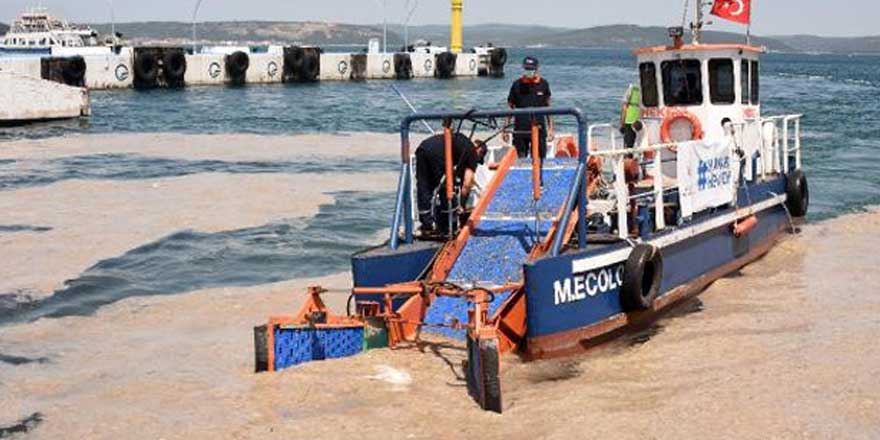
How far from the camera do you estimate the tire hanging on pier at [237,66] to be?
6462 cm

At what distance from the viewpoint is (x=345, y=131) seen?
115ft

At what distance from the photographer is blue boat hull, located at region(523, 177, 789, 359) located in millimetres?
8906

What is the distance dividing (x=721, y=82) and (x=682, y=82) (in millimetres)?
522

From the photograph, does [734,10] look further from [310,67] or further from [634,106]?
[310,67]

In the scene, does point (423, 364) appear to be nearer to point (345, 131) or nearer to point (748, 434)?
point (748, 434)

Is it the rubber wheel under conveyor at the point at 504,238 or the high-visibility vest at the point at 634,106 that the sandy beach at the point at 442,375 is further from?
the high-visibility vest at the point at 634,106

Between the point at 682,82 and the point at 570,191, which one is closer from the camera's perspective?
the point at 570,191

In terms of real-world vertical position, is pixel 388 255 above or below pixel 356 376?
above

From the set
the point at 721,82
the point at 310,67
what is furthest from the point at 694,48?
the point at 310,67

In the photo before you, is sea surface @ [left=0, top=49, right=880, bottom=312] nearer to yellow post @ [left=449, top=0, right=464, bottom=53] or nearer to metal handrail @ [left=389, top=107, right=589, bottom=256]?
metal handrail @ [left=389, top=107, right=589, bottom=256]

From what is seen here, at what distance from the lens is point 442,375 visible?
27.9 feet

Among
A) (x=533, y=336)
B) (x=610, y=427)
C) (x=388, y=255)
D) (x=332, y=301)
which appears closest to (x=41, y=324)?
(x=332, y=301)

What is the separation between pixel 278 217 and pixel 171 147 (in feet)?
43.2

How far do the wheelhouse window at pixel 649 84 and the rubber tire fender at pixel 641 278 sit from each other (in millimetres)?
4591
